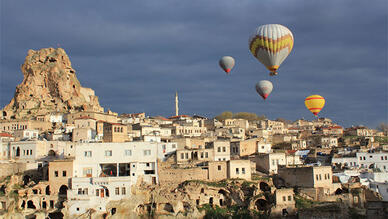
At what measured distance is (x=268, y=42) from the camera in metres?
50.5

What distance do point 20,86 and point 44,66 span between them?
6.24 m

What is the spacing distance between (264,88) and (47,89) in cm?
5271

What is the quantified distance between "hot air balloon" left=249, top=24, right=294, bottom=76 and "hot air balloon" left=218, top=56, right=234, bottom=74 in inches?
469

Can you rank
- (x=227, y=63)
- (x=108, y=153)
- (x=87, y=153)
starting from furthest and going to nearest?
(x=227, y=63) → (x=108, y=153) → (x=87, y=153)

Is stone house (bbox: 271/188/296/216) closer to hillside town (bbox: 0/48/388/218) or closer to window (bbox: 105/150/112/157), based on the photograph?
hillside town (bbox: 0/48/388/218)

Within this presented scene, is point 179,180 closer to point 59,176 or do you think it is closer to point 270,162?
point 270,162

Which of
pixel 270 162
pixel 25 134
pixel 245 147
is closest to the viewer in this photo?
pixel 270 162

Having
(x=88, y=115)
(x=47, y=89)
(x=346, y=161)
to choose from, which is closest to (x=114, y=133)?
(x=88, y=115)

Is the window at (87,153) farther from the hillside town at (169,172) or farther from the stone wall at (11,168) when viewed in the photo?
the stone wall at (11,168)

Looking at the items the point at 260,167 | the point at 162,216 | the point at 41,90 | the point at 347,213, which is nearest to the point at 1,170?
the point at 162,216

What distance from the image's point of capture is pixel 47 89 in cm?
9625

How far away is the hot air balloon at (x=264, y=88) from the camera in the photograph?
197 ft

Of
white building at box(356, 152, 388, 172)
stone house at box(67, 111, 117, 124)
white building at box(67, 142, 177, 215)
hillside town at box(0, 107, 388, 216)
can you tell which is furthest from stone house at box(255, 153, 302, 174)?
stone house at box(67, 111, 117, 124)

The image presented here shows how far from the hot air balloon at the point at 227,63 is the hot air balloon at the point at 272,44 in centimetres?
1192
